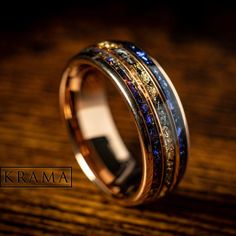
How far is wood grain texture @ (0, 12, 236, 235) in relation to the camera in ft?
2.81

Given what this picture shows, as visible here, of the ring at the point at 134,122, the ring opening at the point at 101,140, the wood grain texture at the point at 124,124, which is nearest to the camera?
the ring at the point at 134,122

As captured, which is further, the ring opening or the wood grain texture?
the ring opening

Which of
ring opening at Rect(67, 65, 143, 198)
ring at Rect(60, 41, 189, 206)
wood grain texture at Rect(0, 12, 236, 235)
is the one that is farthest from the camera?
ring opening at Rect(67, 65, 143, 198)

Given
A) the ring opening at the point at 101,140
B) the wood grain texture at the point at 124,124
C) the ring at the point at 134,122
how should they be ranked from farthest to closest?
the ring opening at the point at 101,140 → the wood grain texture at the point at 124,124 → the ring at the point at 134,122

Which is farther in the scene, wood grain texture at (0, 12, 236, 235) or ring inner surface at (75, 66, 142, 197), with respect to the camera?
ring inner surface at (75, 66, 142, 197)

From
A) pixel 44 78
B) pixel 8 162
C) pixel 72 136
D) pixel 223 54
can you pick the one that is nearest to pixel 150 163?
pixel 72 136

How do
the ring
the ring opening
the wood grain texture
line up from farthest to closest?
1. the ring opening
2. the wood grain texture
3. the ring

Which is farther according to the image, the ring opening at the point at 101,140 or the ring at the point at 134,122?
the ring opening at the point at 101,140

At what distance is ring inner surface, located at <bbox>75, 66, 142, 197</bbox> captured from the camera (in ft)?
3.22

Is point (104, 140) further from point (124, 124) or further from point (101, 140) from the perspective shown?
point (124, 124)

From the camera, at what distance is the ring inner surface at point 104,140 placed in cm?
98

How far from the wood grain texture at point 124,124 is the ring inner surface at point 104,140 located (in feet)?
0.19

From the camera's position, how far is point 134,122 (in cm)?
74

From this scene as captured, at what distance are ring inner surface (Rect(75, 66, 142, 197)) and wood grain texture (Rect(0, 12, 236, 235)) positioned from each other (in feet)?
0.19
